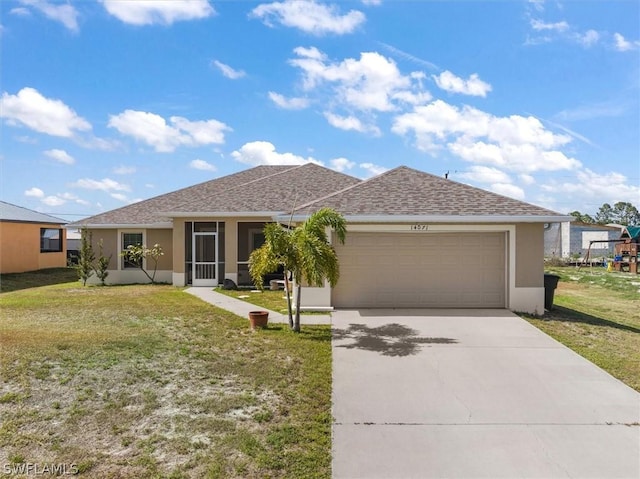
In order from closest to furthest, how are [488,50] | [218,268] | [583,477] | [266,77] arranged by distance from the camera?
[583,477] < [488,50] < [266,77] < [218,268]

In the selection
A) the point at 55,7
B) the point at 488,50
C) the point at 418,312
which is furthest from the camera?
the point at 488,50

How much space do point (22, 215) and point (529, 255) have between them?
28809 mm

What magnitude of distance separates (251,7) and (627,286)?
70.7ft

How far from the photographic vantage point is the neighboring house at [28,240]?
22.8 metres

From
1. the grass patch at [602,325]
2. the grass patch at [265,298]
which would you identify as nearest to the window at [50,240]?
the grass patch at [265,298]

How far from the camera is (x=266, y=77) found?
14.6 metres

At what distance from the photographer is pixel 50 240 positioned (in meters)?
26.8

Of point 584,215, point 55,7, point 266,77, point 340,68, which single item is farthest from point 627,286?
point 584,215

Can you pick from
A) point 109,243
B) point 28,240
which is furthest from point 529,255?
point 28,240

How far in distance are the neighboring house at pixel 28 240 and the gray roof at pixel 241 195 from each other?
7.57m

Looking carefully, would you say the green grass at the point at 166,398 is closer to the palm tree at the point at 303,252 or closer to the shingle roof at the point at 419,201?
the palm tree at the point at 303,252

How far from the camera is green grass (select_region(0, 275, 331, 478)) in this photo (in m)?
4.12

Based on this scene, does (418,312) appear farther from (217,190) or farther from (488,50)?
(217,190)

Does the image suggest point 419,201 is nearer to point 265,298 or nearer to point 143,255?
point 265,298
